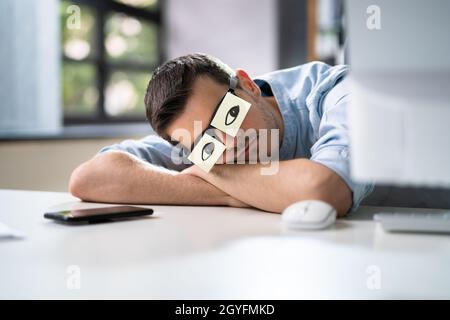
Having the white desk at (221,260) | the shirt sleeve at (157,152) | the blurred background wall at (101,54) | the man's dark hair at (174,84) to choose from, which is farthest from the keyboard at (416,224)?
the blurred background wall at (101,54)

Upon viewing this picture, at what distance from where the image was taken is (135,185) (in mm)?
1266

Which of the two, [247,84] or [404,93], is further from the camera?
[247,84]

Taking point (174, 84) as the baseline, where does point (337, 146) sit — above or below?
below

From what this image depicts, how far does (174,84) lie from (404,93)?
597mm

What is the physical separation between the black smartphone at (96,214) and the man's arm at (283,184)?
0.60 ft

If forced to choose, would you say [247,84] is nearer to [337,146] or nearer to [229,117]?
[229,117]

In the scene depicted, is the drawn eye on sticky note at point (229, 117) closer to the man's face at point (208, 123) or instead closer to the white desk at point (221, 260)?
the man's face at point (208, 123)

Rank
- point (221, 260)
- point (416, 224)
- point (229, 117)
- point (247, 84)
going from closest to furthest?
point (221, 260)
point (416, 224)
point (229, 117)
point (247, 84)

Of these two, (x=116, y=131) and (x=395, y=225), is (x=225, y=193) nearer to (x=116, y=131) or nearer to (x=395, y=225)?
(x=395, y=225)

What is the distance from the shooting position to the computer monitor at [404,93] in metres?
0.75

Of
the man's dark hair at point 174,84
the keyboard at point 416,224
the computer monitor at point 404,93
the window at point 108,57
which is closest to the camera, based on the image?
the computer monitor at point 404,93

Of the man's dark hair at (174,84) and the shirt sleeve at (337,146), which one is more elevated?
the man's dark hair at (174,84)

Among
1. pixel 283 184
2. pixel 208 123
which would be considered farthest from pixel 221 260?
pixel 208 123
